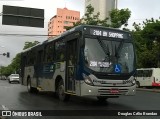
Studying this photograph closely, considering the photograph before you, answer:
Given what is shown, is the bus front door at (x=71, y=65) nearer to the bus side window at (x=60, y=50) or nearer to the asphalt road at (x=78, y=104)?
the bus side window at (x=60, y=50)

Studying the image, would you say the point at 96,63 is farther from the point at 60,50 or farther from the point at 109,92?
the point at 60,50

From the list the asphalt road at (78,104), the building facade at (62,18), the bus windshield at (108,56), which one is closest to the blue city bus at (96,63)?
the bus windshield at (108,56)

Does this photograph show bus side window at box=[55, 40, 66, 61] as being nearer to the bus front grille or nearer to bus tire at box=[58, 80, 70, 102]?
bus tire at box=[58, 80, 70, 102]

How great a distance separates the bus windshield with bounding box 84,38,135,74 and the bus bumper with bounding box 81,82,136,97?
705 mm

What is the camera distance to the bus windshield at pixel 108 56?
630 inches

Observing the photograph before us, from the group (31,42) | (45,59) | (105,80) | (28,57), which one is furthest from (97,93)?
(31,42)

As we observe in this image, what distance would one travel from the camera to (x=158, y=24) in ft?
159

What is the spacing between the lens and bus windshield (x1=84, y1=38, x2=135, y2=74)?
52.5 ft

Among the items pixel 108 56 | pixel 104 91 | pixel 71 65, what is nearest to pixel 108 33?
pixel 108 56

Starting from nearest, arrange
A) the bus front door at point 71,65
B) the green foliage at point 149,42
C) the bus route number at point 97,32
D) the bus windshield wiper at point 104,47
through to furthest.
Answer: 1. the bus windshield wiper at point 104,47
2. the bus route number at point 97,32
3. the bus front door at point 71,65
4. the green foliage at point 149,42

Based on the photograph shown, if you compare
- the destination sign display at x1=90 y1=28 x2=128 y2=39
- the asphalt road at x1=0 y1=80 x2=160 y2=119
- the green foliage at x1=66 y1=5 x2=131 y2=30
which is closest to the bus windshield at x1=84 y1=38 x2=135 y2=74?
the destination sign display at x1=90 y1=28 x2=128 y2=39

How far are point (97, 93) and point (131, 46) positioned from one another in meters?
2.75

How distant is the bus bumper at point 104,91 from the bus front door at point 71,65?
1.00m

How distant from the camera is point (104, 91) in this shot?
15961 millimetres
